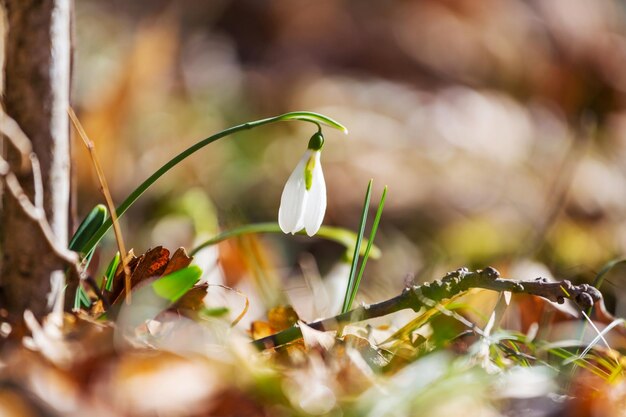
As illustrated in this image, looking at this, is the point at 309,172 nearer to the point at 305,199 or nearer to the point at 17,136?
the point at 305,199

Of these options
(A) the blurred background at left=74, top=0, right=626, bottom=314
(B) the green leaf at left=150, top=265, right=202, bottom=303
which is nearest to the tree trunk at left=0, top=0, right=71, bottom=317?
(B) the green leaf at left=150, top=265, right=202, bottom=303

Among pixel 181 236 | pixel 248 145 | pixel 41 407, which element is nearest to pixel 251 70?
pixel 248 145

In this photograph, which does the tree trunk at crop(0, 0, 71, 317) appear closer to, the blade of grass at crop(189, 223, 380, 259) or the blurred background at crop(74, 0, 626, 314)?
the blade of grass at crop(189, 223, 380, 259)

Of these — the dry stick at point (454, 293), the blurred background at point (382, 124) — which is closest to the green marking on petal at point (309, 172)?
the dry stick at point (454, 293)

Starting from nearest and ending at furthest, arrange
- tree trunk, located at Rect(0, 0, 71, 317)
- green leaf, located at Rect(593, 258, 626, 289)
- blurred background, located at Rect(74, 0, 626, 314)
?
tree trunk, located at Rect(0, 0, 71, 317), green leaf, located at Rect(593, 258, 626, 289), blurred background, located at Rect(74, 0, 626, 314)

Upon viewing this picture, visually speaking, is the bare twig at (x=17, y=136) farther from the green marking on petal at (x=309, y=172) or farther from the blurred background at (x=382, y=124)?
the blurred background at (x=382, y=124)

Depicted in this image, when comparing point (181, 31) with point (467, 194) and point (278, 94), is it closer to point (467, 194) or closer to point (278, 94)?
point (278, 94)
